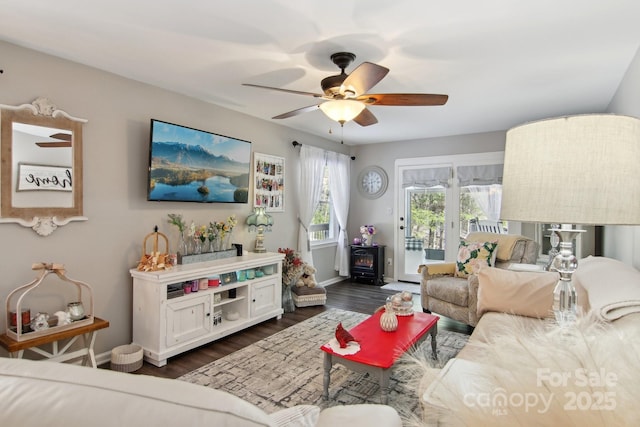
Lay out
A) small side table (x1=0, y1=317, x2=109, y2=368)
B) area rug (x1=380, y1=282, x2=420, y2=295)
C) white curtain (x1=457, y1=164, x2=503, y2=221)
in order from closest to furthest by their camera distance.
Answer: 1. small side table (x1=0, y1=317, x2=109, y2=368)
2. white curtain (x1=457, y1=164, x2=503, y2=221)
3. area rug (x1=380, y1=282, x2=420, y2=295)

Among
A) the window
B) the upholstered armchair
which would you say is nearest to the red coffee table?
the upholstered armchair

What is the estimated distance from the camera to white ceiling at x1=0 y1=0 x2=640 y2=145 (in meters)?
1.95

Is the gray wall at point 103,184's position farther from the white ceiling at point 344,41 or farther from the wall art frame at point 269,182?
the wall art frame at point 269,182

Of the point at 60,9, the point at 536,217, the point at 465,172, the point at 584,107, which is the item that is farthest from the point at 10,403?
the point at 465,172

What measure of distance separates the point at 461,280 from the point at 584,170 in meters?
3.05

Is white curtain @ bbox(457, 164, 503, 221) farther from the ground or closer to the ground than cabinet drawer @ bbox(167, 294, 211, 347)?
farther from the ground

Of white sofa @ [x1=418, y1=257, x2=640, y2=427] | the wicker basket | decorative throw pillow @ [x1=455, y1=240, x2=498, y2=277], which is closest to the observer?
white sofa @ [x1=418, y1=257, x2=640, y2=427]

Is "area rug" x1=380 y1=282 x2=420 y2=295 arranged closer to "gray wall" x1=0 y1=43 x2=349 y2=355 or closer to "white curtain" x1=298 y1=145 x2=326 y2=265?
"white curtain" x1=298 y1=145 x2=326 y2=265

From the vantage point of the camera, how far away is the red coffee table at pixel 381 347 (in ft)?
6.57

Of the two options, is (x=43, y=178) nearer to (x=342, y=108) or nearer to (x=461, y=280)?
(x=342, y=108)

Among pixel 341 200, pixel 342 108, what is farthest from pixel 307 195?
pixel 342 108

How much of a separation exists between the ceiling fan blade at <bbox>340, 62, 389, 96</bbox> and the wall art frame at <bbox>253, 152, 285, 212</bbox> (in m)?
2.18

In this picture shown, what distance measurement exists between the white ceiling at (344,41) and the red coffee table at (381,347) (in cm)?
197

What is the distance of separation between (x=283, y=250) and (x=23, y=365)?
3.79 metres
